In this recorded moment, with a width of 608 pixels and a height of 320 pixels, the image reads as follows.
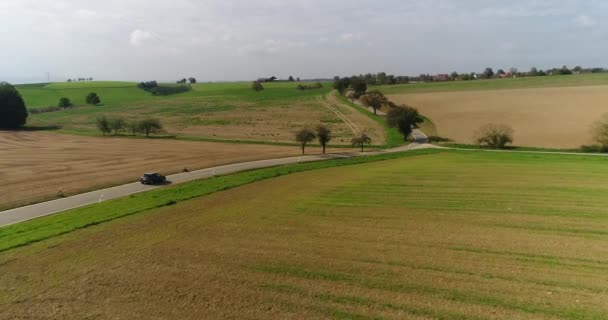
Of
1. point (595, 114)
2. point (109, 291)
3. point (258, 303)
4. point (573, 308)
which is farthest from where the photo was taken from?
point (595, 114)

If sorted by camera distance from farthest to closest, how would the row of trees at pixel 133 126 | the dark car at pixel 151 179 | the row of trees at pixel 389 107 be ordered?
the row of trees at pixel 133 126 < the row of trees at pixel 389 107 < the dark car at pixel 151 179

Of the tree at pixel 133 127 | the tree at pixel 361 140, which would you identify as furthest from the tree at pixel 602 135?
the tree at pixel 133 127

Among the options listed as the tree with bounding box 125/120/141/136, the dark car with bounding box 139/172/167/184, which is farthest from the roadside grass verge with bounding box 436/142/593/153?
the tree with bounding box 125/120/141/136

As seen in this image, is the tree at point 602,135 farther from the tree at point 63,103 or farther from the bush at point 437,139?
the tree at point 63,103

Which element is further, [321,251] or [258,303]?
[321,251]

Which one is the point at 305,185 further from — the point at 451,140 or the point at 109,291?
the point at 451,140

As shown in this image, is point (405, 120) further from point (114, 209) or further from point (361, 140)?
point (114, 209)

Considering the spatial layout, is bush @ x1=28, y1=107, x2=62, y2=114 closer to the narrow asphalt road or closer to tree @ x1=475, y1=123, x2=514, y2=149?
the narrow asphalt road

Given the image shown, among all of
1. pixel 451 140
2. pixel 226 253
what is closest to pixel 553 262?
pixel 226 253
